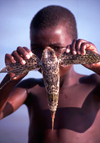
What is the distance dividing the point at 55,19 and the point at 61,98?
1.77 ft

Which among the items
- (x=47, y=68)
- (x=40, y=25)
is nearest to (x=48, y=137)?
(x=47, y=68)

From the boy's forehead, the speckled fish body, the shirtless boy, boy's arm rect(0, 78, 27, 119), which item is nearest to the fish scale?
the speckled fish body

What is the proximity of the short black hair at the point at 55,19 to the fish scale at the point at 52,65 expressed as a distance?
32cm

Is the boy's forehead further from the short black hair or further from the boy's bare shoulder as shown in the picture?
the boy's bare shoulder

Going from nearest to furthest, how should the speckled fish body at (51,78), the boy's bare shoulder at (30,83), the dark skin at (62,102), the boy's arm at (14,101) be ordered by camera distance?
the speckled fish body at (51,78) → the dark skin at (62,102) → the boy's arm at (14,101) → the boy's bare shoulder at (30,83)

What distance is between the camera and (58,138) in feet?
3.67

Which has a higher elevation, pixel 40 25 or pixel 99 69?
pixel 40 25

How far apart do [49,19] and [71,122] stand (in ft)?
2.22

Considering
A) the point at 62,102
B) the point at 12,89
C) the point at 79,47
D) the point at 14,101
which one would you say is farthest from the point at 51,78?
the point at 14,101

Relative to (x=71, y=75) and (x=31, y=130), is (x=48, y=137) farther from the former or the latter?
(x=71, y=75)

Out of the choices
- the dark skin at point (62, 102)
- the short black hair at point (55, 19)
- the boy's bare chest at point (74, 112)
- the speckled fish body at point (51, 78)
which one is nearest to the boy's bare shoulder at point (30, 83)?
the dark skin at point (62, 102)

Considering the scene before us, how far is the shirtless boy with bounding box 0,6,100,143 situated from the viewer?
3.56 feet

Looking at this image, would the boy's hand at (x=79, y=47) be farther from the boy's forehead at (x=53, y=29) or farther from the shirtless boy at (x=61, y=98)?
the boy's forehead at (x=53, y=29)

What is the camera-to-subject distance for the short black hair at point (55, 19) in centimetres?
112
